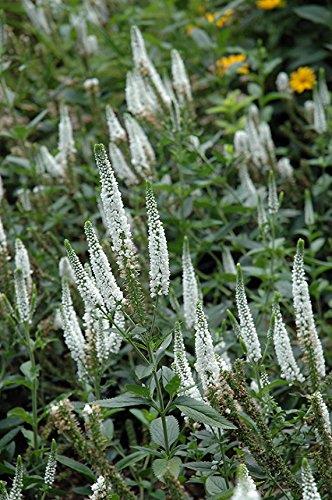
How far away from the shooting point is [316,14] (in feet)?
20.3

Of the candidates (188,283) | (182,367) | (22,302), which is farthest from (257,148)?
(182,367)

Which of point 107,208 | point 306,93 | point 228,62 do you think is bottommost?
point 306,93

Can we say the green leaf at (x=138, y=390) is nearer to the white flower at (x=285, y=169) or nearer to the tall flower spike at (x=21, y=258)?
the tall flower spike at (x=21, y=258)

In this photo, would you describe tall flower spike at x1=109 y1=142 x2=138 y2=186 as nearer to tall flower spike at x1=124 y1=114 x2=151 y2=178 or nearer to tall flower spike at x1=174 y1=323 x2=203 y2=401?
tall flower spike at x1=124 y1=114 x2=151 y2=178

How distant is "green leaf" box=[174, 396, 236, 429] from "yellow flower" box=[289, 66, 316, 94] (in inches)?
151

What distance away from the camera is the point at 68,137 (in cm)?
463

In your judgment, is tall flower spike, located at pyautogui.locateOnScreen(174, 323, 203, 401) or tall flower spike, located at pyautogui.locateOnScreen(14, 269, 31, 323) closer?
tall flower spike, located at pyautogui.locateOnScreen(174, 323, 203, 401)

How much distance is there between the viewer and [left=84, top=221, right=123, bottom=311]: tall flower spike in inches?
102

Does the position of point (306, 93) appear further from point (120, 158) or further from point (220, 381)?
point (220, 381)

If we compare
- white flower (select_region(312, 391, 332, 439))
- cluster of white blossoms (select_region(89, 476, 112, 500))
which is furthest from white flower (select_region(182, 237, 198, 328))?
cluster of white blossoms (select_region(89, 476, 112, 500))

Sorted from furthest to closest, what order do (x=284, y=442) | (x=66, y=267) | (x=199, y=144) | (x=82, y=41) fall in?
(x=82, y=41) → (x=199, y=144) → (x=66, y=267) → (x=284, y=442)

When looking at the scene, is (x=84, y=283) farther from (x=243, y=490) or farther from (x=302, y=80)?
(x=302, y=80)

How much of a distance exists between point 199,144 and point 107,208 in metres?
2.12

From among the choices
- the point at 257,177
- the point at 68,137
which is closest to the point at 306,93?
the point at 257,177
